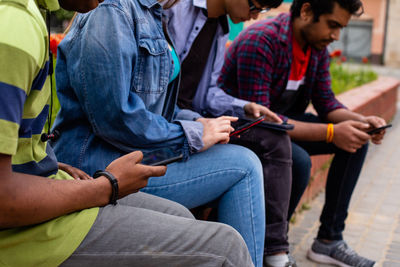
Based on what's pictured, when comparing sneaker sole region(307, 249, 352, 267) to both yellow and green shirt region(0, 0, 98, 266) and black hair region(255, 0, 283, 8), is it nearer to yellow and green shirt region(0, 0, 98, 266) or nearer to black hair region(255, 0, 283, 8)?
black hair region(255, 0, 283, 8)

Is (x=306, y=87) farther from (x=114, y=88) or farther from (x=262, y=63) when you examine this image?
Result: (x=114, y=88)

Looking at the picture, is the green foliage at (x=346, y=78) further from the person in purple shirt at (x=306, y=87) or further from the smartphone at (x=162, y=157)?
the smartphone at (x=162, y=157)

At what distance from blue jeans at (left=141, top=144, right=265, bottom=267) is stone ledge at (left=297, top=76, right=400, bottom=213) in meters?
2.06

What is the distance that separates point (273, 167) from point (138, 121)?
0.88 meters

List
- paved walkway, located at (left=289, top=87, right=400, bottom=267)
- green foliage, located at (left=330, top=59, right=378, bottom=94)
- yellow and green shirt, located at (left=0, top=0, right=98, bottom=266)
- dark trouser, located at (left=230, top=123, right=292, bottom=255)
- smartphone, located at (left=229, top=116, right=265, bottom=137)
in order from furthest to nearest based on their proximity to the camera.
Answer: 1. green foliage, located at (left=330, top=59, right=378, bottom=94)
2. paved walkway, located at (left=289, top=87, right=400, bottom=267)
3. dark trouser, located at (left=230, top=123, right=292, bottom=255)
4. smartphone, located at (left=229, top=116, right=265, bottom=137)
5. yellow and green shirt, located at (left=0, top=0, right=98, bottom=266)

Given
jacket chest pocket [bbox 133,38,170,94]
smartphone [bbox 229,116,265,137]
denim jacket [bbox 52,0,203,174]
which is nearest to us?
denim jacket [bbox 52,0,203,174]

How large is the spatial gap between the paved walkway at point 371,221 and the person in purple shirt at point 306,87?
30 cm

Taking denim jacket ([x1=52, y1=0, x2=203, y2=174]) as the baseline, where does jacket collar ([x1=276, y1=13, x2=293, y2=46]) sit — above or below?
below

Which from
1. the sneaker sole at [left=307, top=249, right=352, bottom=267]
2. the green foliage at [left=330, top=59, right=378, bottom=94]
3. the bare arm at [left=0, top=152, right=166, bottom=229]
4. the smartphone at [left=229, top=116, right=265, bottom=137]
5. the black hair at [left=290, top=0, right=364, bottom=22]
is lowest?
the green foliage at [left=330, top=59, right=378, bottom=94]

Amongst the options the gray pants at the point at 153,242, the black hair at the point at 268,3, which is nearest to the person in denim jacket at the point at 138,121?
the gray pants at the point at 153,242

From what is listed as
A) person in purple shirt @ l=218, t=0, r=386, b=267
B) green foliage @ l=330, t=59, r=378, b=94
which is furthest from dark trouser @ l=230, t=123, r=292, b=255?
green foliage @ l=330, t=59, r=378, b=94

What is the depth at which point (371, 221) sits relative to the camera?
418 cm

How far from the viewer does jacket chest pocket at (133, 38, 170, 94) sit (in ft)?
6.88

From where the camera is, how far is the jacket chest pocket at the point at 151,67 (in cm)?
210
